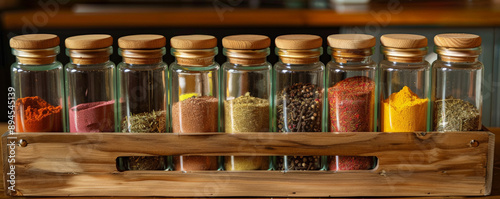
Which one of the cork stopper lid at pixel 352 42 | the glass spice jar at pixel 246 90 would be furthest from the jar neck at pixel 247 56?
the cork stopper lid at pixel 352 42

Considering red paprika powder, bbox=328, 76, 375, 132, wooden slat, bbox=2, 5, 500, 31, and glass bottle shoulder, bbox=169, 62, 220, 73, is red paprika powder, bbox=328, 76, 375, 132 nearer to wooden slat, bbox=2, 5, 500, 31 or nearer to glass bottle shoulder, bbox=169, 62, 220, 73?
glass bottle shoulder, bbox=169, 62, 220, 73

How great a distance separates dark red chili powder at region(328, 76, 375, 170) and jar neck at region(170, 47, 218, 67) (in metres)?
0.23

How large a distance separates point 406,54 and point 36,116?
0.69m

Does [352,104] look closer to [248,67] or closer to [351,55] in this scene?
[351,55]

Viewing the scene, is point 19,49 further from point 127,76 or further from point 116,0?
point 116,0

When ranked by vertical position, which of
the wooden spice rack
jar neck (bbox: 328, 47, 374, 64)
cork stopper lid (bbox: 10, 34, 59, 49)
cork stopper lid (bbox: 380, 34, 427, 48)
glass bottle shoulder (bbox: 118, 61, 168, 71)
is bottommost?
the wooden spice rack

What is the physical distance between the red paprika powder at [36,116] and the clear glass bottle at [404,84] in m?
0.62

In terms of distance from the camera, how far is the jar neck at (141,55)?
964 millimetres

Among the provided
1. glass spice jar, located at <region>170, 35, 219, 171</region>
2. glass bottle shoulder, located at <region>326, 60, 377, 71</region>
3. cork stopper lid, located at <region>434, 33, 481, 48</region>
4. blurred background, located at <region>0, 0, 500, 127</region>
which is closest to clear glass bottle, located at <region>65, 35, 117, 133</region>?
glass spice jar, located at <region>170, 35, 219, 171</region>

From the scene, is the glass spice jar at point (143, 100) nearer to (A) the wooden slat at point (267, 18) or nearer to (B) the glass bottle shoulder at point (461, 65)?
(B) the glass bottle shoulder at point (461, 65)

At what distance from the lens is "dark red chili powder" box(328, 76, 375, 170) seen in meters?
0.97

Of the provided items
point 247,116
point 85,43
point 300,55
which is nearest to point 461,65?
point 300,55

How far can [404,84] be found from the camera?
100 centimetres

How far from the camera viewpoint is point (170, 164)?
1005mm
